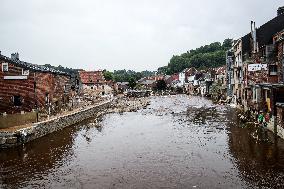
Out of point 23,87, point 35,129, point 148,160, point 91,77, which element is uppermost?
point 91,77

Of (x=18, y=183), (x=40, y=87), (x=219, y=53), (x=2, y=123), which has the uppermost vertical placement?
(x=219, y=53)

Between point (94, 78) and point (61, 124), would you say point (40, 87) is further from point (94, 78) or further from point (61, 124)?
point (94, 78)

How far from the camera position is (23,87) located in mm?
37094

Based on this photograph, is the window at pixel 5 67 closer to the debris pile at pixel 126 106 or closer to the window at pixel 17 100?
the window at pixel 17 100

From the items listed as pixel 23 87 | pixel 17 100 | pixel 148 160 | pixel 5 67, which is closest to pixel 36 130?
pixel 17 100

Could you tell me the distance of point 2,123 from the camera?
32.9 meters

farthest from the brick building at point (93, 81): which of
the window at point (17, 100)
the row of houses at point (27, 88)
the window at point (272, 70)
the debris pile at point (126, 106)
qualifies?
the window at point (272, 70)

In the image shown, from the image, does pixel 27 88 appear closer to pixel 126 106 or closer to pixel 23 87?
pixel 23 87

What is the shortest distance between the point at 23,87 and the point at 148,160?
66.9 ft

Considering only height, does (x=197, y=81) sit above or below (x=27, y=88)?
above

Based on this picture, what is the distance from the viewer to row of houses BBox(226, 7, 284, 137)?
29.6 meters

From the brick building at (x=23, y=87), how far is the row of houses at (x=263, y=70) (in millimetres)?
24469

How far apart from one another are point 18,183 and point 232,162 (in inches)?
509

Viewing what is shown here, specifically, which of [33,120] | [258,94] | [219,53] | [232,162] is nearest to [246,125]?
[258,94]
